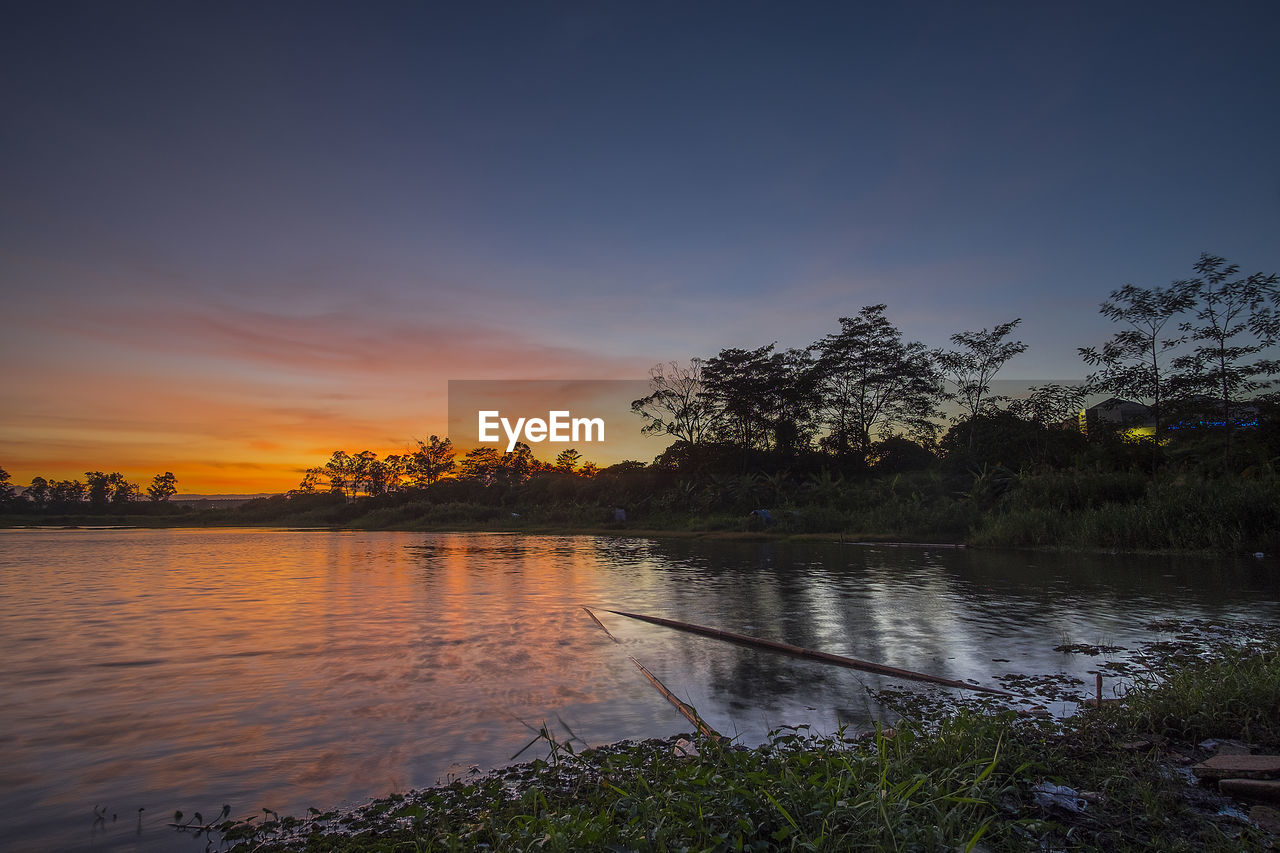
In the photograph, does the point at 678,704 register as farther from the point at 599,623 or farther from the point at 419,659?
the point at 599,623

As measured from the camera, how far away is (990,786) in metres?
2.92

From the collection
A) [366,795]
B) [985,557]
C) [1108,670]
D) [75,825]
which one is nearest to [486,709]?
[366,795]

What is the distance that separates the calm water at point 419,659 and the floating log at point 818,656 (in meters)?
0.13

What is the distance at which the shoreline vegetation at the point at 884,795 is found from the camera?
2508mm

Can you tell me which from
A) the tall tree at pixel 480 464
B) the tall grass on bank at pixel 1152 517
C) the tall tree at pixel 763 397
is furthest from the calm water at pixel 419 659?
the tall tree at pixel 480 464

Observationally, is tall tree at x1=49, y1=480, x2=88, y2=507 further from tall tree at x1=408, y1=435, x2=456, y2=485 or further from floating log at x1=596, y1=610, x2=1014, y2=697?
floating log at x1=596, y1=610, x2=1014, y2=697

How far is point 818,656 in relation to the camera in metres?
6.46

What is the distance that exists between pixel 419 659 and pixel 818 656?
13.7ft

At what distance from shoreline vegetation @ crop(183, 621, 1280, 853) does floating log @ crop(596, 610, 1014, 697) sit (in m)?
0.95

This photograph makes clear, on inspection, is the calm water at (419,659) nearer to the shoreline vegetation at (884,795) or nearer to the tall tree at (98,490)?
the shoreline vegetation at (884,795)

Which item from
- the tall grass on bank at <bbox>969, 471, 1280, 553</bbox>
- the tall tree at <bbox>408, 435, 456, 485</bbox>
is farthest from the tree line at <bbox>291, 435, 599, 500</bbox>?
the tall grass on bank at <bbox>969, 471, 1280, 553</bbox>

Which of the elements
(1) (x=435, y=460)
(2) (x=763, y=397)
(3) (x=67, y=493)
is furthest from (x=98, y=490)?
(2) (x=763, y=397)

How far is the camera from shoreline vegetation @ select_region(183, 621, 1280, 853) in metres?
2.51

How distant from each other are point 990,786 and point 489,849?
220 cm
